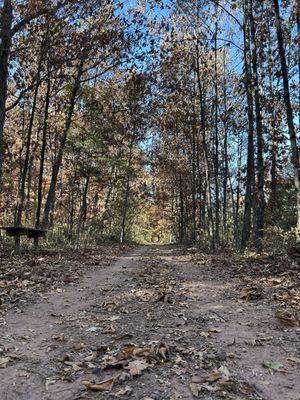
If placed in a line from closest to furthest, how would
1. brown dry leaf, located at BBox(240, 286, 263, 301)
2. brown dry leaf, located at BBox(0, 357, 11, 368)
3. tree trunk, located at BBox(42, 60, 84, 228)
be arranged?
brown dry leaf, located at BBox(0, 357, 11, 368) → brown dry leaf, located at BBox(240, 286, 263, 301) → tree trunk, located at BBox(42, 60, 84, 228)

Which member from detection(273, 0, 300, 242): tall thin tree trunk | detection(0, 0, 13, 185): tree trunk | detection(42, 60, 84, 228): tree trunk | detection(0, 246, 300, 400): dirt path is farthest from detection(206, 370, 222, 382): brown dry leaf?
detection(42, 60, 84, 228): tree trunk

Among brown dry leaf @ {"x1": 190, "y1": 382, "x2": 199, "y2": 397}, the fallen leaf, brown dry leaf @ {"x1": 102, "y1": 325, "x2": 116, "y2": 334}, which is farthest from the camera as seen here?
brown dry leaf @ {"x1": 102, "y1": 325, "x2": 116, "y2": 334}

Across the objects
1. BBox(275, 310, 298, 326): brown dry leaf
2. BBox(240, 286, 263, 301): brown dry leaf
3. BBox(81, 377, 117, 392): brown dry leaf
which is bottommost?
BBox(81, 377, 117, 392): brown dry leaf

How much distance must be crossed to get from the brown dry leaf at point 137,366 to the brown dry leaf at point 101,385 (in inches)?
8.3

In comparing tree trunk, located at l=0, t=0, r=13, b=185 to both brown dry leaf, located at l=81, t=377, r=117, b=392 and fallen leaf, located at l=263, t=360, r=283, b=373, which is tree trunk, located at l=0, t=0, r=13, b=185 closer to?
brown dry leaf, located at l=81, t=377, r=117, b=392

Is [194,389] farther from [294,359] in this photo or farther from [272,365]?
[294,359]

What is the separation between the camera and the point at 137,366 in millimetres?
3693

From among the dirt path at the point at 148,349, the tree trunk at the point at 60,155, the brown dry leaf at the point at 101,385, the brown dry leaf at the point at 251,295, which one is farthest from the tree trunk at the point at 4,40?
the brown dry leaf at the point at 101,385

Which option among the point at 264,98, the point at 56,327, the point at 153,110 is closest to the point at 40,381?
the point at 56,327

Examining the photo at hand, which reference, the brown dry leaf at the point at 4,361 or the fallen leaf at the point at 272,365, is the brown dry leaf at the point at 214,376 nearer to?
the fallen leaf at the point at 272,365

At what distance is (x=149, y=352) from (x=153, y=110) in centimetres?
2430

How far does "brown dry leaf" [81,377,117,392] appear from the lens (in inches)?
130

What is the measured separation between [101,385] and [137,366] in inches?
17.8

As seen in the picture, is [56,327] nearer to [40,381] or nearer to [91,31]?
[40,381]
